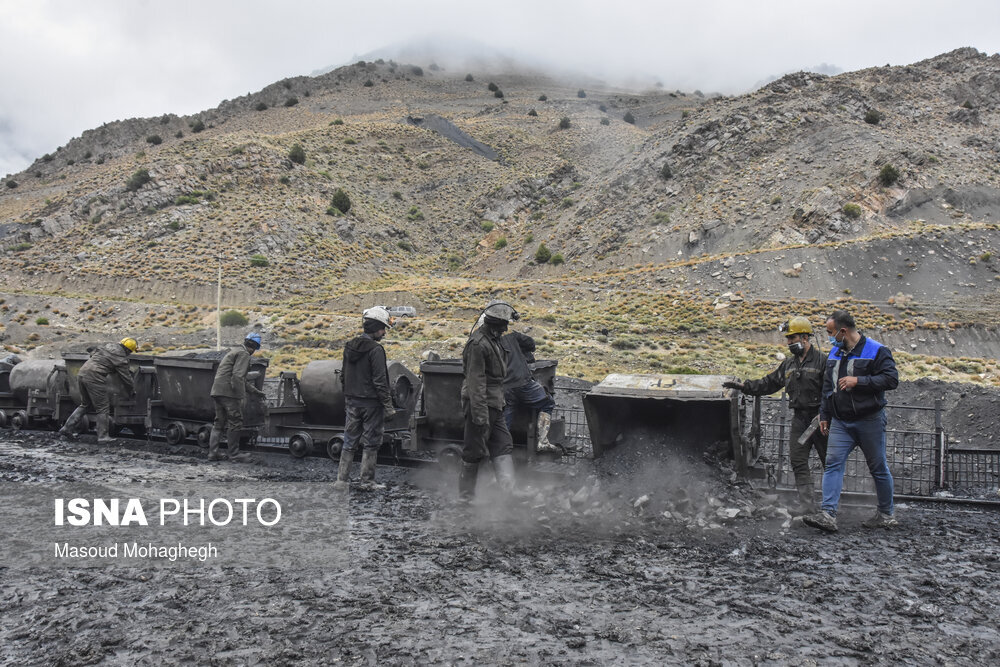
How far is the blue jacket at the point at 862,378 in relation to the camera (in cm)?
582

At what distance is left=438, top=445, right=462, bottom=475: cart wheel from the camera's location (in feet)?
28.2

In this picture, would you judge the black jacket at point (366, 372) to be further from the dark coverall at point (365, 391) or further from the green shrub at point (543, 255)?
the green shrub at point (543, 255)

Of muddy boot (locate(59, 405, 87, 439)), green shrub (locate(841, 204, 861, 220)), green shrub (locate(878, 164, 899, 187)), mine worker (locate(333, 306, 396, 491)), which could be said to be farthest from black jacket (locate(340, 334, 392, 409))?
green shrub (locate(878, 164, 899, 187))

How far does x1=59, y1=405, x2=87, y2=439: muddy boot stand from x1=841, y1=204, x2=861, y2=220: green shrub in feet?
156

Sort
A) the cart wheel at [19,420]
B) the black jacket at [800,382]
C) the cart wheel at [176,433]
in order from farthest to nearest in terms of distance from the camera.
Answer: the cart wheel at [19,420]
the cart wheel at [176,433]
the black jacket at [800,382]

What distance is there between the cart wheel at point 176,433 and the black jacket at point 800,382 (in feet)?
28.1

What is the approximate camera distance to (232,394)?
9789 mm

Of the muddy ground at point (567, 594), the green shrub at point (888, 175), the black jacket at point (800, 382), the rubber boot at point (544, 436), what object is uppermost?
the green shrub at point (888, 175)

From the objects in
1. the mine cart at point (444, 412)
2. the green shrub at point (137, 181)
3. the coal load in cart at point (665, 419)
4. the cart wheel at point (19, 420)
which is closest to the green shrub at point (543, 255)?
the green shrub at point (137, 181)

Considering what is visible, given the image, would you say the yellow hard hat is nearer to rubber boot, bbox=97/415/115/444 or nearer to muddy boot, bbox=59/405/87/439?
rubber boot, bbox=97/415/115/444

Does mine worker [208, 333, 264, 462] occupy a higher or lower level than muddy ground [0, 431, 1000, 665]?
higher

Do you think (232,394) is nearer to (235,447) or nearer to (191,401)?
(235,447)

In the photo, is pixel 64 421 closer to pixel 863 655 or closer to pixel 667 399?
pixel 667 399

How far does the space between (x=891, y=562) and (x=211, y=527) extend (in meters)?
5.83
